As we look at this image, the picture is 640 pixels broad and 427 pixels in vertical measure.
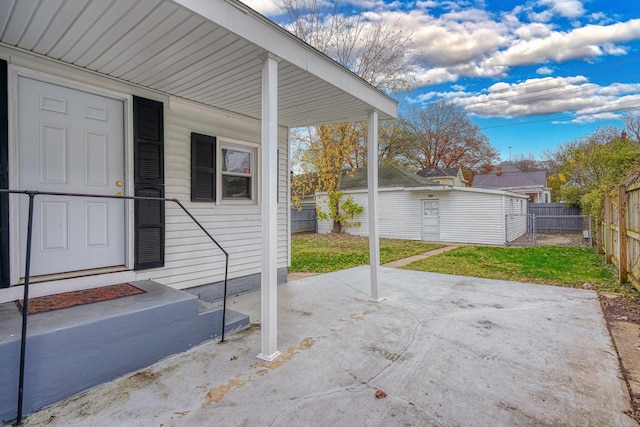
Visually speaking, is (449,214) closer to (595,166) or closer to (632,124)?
(595,166)

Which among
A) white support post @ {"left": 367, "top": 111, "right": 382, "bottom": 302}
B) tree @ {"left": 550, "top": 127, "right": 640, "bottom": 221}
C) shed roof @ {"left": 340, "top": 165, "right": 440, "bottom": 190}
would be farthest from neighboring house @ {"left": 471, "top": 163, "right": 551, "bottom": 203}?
white support post @ {"left": 367, "top": 111, "right": 382, "bottom": 302}

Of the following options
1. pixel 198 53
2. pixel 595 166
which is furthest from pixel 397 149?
pixel 198 53

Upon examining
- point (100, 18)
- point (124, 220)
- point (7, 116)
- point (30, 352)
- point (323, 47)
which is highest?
Result: point (323, 47)

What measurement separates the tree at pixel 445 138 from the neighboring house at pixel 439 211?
12.0 metres

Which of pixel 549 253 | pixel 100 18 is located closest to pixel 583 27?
pixel 549 253

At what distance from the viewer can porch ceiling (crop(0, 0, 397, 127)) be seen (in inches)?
85.7

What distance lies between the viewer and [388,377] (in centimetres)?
244

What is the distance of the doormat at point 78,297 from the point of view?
2.55 m

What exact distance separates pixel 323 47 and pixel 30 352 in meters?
14.8

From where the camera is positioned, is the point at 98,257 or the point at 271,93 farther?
the point at 98,257

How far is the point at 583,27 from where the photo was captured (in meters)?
13.0

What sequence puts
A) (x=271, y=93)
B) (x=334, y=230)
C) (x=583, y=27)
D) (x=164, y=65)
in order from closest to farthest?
(x=271, y=93) < (x=164, y=65) < (x=583, y=27) < (x=334, y=230)

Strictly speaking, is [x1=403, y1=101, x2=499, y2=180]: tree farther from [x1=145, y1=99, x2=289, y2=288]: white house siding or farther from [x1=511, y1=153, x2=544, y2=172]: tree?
[x1=145, y1=99, x2=289, y2=288]: white house siding

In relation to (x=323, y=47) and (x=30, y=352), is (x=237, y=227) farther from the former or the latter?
(x=323, y=47)
